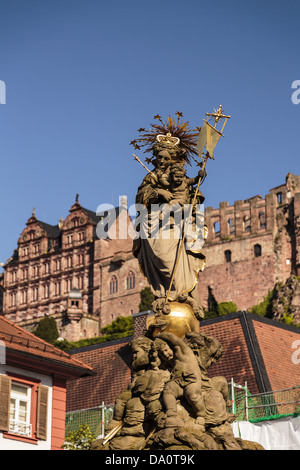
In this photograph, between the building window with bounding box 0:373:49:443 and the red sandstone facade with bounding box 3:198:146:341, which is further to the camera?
the red sandstone facade with bounding box 3:198:146:341

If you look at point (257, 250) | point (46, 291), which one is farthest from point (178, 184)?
point (46, 291)

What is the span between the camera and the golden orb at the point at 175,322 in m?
11.8

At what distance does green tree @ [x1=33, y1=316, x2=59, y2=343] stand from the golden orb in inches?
4090

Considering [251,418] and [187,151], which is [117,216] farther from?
[187,151]

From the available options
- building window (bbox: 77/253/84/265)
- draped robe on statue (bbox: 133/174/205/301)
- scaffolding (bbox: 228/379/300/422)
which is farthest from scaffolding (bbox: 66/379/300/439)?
building window (bbox: 77/253/84/265)

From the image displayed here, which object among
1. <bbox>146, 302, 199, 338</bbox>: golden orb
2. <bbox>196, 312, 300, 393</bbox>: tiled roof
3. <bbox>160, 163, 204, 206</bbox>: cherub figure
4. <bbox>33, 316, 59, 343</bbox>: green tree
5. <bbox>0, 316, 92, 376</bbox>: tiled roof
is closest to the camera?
<bbox>146, 302, 199, 338</bbox>: golden orb

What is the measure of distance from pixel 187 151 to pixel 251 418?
49.3 feet

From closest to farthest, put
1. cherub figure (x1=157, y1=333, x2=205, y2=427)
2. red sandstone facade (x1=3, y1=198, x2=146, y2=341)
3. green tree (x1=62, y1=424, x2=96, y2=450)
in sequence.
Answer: cherub figure (x1=157, y1=333, x2=205, y2=427) → green tree (x1=62, y1=424, x2=96, y2=450) → red sandstone facade (x1=3, y1=198, x2=146, y2=341)

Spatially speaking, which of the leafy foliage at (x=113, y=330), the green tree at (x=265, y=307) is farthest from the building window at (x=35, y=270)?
the green tree at (x=265, y=307)

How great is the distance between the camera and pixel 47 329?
120500 millimetres

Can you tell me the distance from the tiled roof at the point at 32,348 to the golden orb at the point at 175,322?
1348 cm

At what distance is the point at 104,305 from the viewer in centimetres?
12825

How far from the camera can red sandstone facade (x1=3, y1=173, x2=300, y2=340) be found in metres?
117

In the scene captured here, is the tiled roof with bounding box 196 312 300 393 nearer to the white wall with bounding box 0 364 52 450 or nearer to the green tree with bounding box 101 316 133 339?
the white wall with bounding box 0 364 52 450
